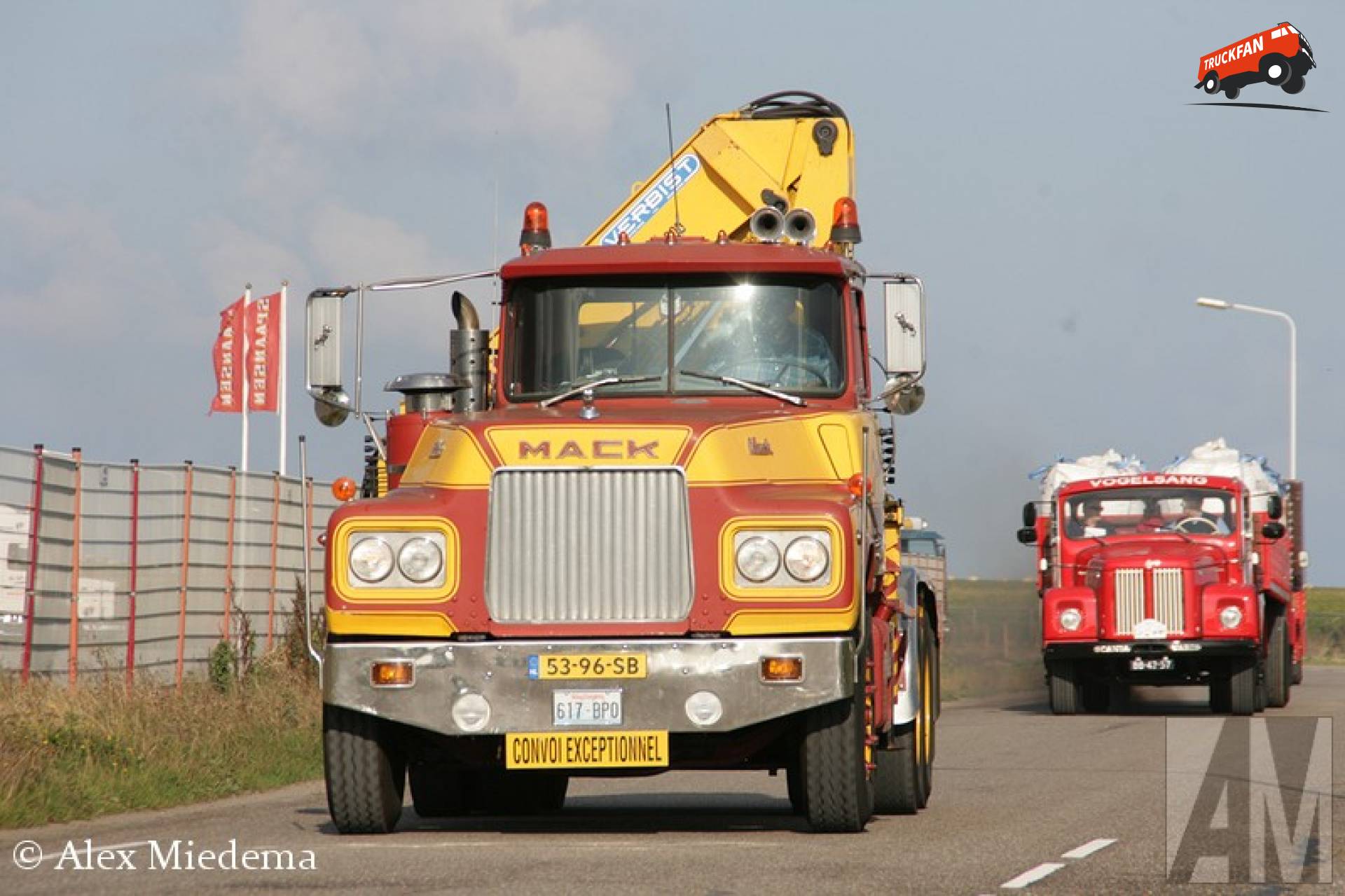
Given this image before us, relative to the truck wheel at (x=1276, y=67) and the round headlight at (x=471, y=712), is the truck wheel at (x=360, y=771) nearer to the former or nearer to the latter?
the round headlight at (x=471, y=712)

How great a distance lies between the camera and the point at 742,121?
1822 centimetres

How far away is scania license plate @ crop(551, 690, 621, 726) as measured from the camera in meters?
10.8

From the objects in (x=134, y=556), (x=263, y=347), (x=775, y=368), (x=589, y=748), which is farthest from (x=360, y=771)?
(x=263, y=347)

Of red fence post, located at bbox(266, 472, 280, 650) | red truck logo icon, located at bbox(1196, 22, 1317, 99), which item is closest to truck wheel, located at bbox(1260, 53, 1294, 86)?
red truck logo icon, located at bbox(1196, 22, 1317, 99)

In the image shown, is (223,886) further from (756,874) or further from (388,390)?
(388,390)

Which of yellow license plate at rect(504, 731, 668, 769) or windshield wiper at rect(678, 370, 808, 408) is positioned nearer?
yellow license plate at rect(504, 731, 668, 769)

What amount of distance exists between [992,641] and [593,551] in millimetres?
34048

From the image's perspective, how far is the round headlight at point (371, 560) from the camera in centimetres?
1096

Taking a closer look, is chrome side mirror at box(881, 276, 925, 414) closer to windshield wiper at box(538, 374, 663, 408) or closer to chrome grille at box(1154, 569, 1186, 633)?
windshield wiper at box(538, 374, 663, 408)

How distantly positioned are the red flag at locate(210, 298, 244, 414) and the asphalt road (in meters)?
16.6

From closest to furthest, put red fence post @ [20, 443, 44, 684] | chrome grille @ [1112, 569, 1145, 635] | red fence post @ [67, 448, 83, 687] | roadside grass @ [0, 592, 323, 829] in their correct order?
1. roadside grass @ [0, 592, 323, 829]
2. red fence post @ [20, 443, 44, 684]
3. red fence post @ [67, 448, 83, 687]
4. chrome grille @ [1112, 569, 1145, 635]

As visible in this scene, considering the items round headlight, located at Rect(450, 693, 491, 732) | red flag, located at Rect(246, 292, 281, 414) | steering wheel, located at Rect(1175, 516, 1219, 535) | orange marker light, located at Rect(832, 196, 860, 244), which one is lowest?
round headlight, located at Rect(450, 693, 491, 732)

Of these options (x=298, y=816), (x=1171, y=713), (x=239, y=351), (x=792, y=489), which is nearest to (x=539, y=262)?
(x=792, y=489)

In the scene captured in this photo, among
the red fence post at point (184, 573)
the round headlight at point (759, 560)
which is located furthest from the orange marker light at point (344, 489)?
the red fence post at point (184, 573)
